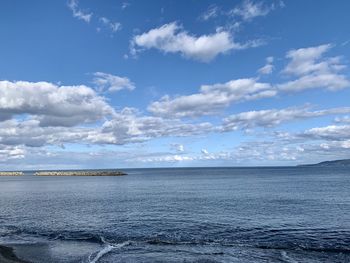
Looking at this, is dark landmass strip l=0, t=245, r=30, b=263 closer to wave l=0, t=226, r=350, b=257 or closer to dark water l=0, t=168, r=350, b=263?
dark water l=0, t=168, r=350, b=263

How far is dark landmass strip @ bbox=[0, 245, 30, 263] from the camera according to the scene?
29344 mm

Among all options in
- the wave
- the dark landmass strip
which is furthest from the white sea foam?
the dark landmass strip

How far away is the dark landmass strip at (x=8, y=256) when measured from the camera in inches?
1155

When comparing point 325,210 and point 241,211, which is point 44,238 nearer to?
point 241,211

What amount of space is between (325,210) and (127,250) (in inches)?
1424

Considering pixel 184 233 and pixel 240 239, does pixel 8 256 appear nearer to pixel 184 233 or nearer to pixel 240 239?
pixel 184 233

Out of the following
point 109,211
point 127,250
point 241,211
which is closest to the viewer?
point 127,250

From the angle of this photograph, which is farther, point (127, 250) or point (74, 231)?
point (74, 231)

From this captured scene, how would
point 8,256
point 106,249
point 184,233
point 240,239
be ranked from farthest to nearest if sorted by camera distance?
point 184,233 → point 240,239 → point 106,249 → point 8,256

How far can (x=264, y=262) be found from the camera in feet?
95.1

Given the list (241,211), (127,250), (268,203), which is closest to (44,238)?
(127,250)

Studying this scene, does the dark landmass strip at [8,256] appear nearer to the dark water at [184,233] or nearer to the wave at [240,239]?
the dark water at [184,233]

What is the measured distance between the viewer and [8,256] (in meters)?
31.0

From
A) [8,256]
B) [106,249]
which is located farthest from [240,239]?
[8,256]
